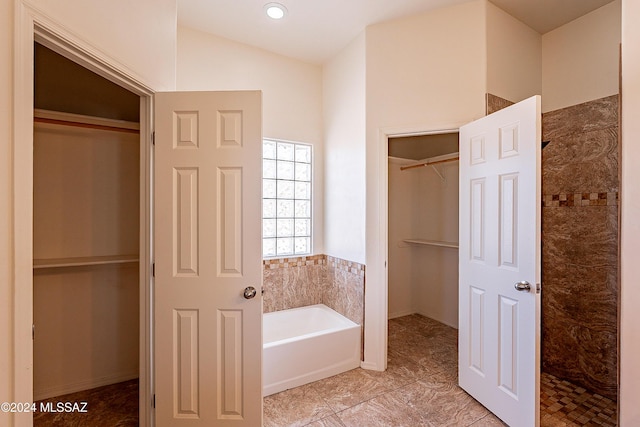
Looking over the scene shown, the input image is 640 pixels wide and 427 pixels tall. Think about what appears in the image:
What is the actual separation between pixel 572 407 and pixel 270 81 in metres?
3.62

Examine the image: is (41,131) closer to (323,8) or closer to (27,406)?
(27,406)

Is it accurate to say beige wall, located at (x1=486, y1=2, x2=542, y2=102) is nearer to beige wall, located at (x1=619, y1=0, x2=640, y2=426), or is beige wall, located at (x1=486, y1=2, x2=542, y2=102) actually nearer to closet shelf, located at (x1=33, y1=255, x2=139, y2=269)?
beige wall, located at (x1=619, y1=0, x2=640, y2=426)

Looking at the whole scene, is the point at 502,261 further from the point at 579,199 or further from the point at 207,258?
the point at 207,258

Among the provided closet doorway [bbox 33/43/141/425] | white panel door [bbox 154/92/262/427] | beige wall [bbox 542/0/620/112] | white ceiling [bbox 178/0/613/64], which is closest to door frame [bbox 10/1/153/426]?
white panel door [bbox 154/92/262/427]

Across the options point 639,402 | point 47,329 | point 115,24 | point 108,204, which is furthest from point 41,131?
point 639,402

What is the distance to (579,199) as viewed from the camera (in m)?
2.16

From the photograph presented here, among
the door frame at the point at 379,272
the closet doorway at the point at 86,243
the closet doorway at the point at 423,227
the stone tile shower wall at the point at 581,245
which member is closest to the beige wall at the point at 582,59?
the stone tile shower wall at the point at 581,245

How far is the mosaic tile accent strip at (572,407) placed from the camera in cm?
179

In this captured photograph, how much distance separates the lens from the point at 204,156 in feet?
5.27

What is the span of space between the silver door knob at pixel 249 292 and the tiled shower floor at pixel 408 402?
3.04 feet

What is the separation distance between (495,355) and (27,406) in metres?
2.36

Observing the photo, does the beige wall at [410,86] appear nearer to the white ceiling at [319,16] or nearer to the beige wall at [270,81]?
the white ceiling at [319,16]

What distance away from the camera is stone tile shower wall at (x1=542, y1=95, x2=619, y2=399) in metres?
2.01

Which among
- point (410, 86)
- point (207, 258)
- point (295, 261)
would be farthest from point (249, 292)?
point (410, 86)
